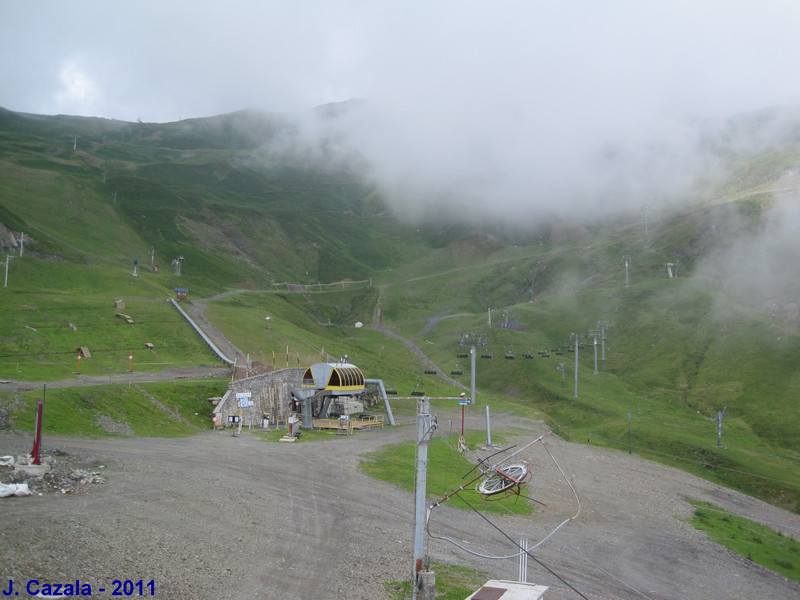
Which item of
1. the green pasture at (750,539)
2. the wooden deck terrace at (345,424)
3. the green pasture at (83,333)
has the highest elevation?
the green pasture at (83,333)

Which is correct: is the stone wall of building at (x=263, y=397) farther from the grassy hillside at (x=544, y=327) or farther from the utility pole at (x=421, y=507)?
the utility pole at (x=421, y=507)

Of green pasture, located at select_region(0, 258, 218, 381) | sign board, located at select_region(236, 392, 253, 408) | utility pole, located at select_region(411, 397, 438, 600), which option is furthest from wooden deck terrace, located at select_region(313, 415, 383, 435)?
utility pole, located at select_region(411, 397, 438, 600)

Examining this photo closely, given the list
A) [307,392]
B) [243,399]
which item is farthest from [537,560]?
[307,392]

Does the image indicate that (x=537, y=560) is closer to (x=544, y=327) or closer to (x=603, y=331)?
(x=603, y=331)

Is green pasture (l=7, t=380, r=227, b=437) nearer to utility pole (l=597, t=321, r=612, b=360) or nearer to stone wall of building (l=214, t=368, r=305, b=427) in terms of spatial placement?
stone wall of building (l=214, t=368, r=305, b=427)

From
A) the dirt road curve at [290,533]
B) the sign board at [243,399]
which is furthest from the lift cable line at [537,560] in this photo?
the sign board at [243,399]

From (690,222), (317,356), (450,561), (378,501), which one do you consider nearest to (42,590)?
(450,561)
